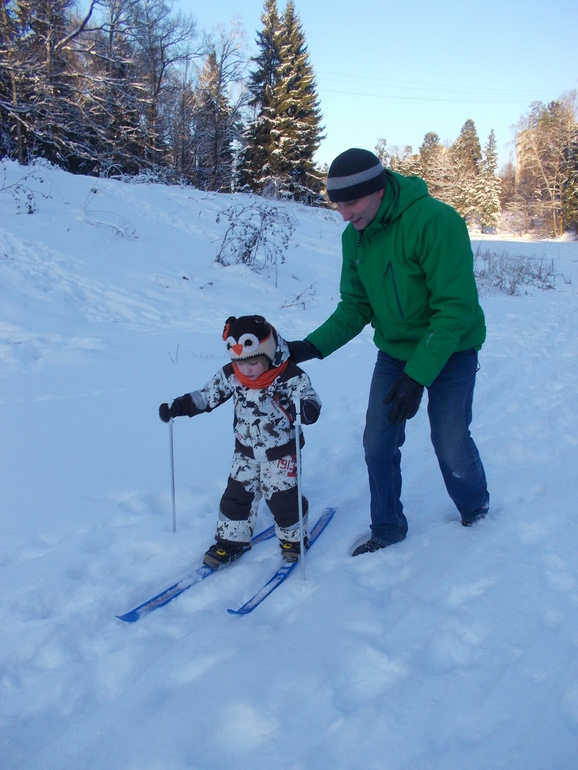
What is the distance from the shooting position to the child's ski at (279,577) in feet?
8.08

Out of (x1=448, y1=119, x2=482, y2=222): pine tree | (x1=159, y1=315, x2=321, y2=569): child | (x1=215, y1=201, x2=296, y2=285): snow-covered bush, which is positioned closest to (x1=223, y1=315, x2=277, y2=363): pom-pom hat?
(x1=159, y1=315, x2=321, y2=569): child

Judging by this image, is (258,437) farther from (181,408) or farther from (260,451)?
(181,408)

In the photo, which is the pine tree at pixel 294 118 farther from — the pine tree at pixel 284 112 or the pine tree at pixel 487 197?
the pine tree at pixel 487 197

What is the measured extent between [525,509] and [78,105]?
14952mm

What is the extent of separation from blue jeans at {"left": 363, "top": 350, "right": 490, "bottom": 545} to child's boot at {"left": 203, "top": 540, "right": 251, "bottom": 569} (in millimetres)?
719

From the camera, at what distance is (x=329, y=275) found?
11266 mm

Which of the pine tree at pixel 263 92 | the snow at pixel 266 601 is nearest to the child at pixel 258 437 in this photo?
the snow at pixel 266 601

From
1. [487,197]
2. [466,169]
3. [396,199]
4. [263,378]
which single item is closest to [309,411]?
[263,378]

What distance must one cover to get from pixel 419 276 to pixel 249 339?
0.83 metres

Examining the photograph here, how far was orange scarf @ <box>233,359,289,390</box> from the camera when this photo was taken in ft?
9.05

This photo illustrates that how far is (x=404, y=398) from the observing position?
2.44 metres

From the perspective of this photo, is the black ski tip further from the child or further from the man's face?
the man's face

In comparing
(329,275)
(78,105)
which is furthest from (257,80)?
(329,275)

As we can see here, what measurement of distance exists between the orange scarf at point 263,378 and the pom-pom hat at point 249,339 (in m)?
0.10
